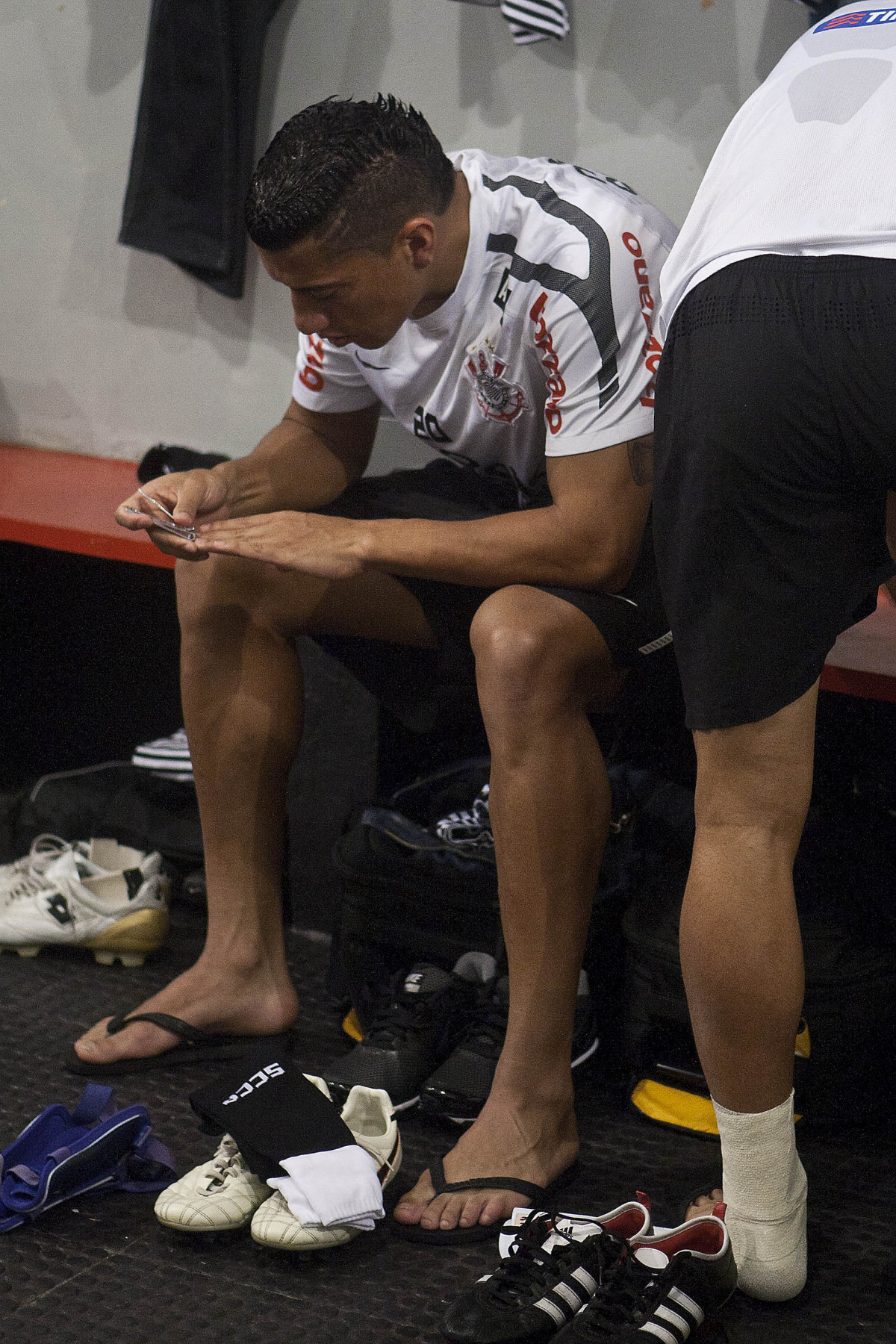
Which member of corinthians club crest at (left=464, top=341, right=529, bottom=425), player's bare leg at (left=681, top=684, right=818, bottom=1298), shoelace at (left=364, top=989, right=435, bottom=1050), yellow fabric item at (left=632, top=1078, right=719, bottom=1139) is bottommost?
yellow fabric item at (left=632, top=1078, right=719, bottom=1139)

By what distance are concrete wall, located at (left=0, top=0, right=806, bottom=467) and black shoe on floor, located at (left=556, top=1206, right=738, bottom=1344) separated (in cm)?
139

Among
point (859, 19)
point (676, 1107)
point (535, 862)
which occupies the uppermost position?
point (859, 19)

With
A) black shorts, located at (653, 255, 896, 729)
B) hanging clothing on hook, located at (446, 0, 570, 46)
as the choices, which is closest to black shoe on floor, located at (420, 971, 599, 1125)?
black shorts, located at (653, 255, 896, 729)

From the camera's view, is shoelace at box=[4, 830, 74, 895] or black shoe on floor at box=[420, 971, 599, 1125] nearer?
black shoe on floor at box=[420, 971, 599, 1125]

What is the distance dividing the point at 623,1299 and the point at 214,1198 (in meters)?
0.39

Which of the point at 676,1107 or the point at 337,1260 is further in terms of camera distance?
the point at 676,1107

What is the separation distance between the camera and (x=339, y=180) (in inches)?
53.0

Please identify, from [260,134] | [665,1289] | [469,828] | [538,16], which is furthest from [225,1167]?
[260,134]

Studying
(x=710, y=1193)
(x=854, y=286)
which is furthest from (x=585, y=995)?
(x=854, y=286)

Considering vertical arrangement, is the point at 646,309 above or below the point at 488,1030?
above

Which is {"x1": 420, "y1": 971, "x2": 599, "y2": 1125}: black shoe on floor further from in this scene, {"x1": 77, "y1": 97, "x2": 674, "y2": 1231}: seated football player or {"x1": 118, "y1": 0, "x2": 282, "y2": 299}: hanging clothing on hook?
{"x1": 118, "y1": 0, "x2": 282, "y2": 299}: hanging clothing on hook

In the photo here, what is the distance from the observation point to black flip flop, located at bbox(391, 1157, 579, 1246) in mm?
1219

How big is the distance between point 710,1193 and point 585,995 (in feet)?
1.21

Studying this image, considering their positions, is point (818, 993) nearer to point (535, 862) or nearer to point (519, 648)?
point (535, 862)
